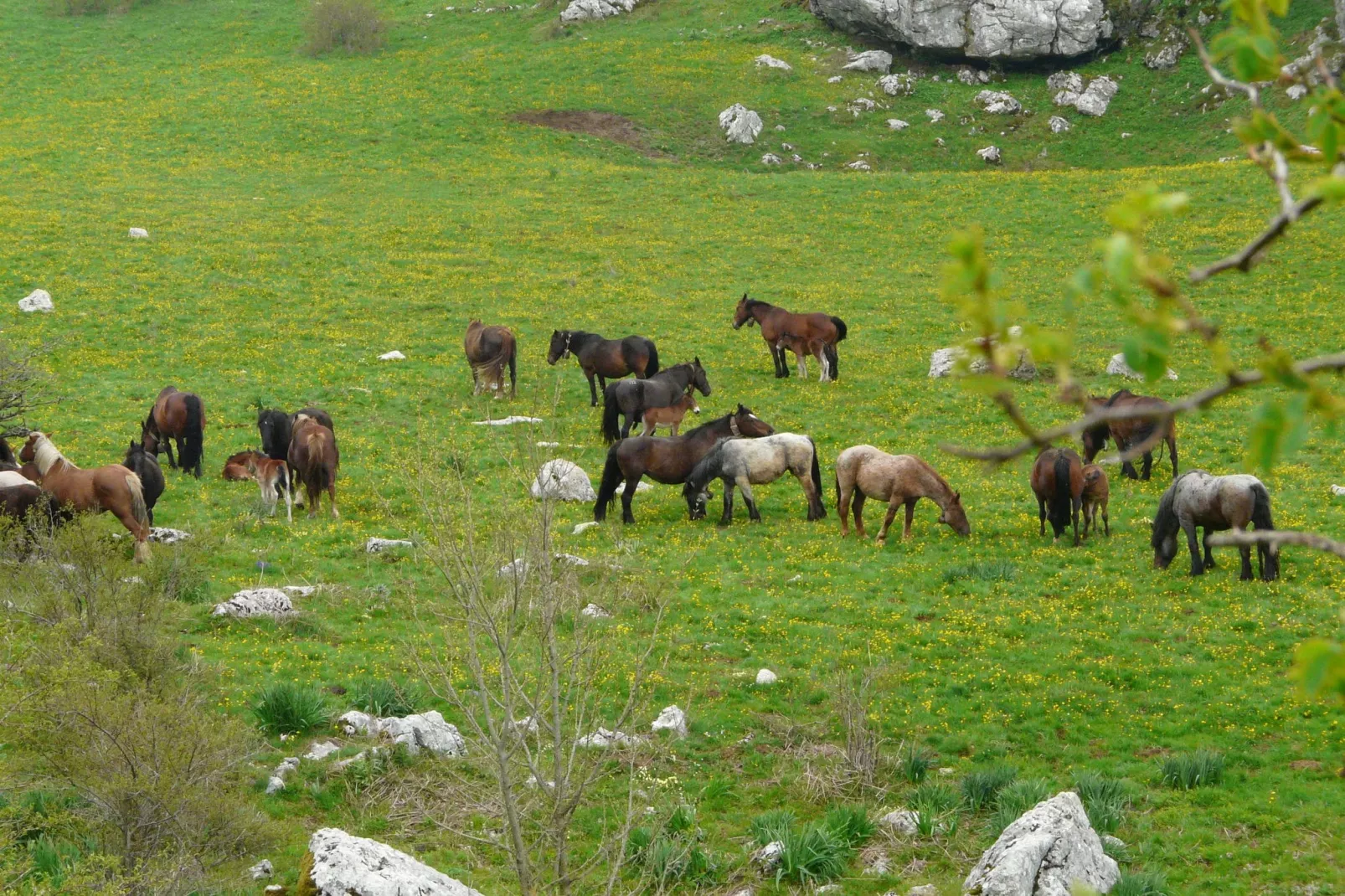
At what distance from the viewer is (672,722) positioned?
12.9 m

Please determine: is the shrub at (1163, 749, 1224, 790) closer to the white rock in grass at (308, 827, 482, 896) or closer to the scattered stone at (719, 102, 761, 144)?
the white rock in grass at (308, 827, 482, 896)

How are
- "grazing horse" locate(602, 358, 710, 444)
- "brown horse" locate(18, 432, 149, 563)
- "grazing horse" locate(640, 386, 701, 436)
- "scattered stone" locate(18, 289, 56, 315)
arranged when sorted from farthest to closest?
"scattered stone" locate(18, 289, 56, 315) < "grazing horse" locate(602, 358, 710, 444) < "grazing horse" locate(640, 386, 701, 436) < "brown horse" locate(18, 432, 149, 563)

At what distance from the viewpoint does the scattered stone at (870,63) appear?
186 ft

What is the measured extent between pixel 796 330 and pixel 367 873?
21486 mm

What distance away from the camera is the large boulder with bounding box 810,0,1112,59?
54.9m

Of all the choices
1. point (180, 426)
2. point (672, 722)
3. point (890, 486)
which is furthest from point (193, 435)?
point (672, 722)

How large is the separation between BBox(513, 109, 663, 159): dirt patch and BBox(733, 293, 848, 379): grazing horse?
23505mm

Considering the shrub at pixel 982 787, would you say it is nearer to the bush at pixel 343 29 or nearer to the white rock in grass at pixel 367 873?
the white rock in grass at pixel 367 873

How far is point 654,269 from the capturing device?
37.8m

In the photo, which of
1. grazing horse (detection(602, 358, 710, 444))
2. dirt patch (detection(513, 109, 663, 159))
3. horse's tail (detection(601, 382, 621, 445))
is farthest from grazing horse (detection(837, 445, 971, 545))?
dirt patch (detection(513, 109, 663, 159))

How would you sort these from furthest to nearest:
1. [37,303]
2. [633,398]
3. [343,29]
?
1. [343,29]
2. [37,303]
3. [633,398]

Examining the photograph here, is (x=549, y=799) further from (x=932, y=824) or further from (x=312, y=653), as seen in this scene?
(x=312, y=653)

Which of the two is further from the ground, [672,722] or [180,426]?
[180,426]

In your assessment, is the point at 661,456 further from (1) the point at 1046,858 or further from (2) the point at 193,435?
(1) the point at 1046,858
